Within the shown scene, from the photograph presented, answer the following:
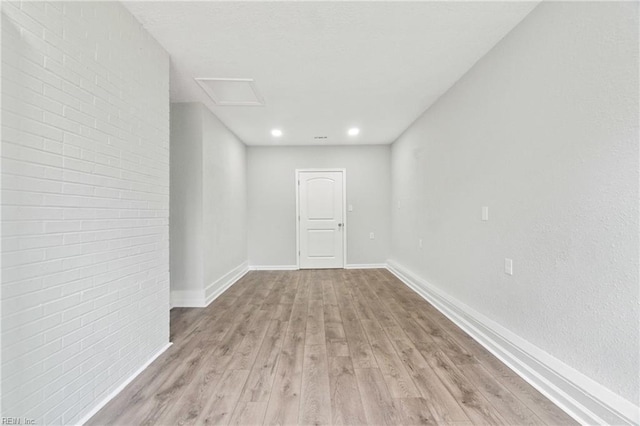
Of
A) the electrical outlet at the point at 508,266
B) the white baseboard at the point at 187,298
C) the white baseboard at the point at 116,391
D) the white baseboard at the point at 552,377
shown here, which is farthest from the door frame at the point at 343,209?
the electrical outlet at the point at 508,266

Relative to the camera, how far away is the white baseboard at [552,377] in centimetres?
131

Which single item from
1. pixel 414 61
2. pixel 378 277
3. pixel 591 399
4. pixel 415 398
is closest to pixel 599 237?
pixel 591 399

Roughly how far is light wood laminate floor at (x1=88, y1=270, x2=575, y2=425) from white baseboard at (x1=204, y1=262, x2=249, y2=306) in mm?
326

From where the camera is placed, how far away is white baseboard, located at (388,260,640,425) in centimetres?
131

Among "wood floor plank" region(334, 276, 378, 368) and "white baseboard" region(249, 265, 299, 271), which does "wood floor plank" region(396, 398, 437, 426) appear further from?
"white baseboard" region(249, 265, 299, 271)

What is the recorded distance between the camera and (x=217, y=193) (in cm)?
381

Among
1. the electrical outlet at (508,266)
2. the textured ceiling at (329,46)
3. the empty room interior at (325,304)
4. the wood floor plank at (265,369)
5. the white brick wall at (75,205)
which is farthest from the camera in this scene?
the electrical outlet at (508,266)

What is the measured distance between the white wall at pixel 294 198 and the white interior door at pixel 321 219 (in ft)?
0.50

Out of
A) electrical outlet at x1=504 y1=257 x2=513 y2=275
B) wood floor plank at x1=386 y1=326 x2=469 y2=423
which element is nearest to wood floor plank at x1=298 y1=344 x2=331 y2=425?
wood floor plank at x1=386 y1=326 x2=469 y2=423

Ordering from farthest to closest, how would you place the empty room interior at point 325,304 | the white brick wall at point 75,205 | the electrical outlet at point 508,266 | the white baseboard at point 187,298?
the white baseboard at point 187,298 < the electrical outlet at point 508,266 < the empty room interior at point 325,304 < the white brick wall at point 75,205

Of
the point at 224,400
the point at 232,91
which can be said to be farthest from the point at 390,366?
the point at 232,91

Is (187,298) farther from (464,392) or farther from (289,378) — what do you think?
(464,392)

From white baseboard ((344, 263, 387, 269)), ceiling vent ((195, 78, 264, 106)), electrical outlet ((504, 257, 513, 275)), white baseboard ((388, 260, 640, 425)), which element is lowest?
white baseboard ((344, 263, 387, 269))

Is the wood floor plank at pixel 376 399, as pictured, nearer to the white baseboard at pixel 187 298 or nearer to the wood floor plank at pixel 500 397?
the wood floor plank at pixel 500 397
